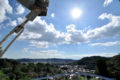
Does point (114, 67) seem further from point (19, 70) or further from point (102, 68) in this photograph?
point (19, 70)

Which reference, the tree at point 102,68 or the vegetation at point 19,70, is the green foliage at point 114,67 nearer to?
the tree at point 102,68

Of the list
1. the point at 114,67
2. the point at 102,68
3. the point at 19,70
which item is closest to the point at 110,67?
the point at 114,67

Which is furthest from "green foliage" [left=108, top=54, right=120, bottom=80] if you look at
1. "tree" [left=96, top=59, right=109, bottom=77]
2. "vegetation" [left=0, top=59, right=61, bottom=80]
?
"vegetation" [left=0, top=59, right=61, bottom=80]

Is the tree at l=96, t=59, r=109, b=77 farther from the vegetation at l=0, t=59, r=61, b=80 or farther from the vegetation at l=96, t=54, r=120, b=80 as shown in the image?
the vegetation at l=0, t=59, r=61, b=80

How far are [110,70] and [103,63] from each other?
1865mm

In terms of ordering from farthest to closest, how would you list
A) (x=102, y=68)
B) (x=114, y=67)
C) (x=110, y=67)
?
1. (x=102, y=68)
2. (x=110, y=67)
3. (x=114, y=67)

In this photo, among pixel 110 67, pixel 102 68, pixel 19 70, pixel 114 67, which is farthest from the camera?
pixel 19 70

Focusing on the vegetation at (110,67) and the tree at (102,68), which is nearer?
the vegetation at (110,67)

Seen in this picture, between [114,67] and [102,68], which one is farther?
[102,68]

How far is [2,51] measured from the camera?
2.40ft

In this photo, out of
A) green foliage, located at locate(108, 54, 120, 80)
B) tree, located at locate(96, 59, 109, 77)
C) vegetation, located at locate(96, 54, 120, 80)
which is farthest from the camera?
tree, located at locate(96, 59, 109, 77)

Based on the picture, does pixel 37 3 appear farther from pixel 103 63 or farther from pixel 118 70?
pixel 103 63

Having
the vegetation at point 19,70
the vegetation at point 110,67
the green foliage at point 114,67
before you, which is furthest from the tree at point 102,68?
the vegetation at point 19,70

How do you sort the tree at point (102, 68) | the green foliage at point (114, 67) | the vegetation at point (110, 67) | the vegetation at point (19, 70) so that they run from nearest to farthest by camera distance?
the green foliage at point (114, 67) → the vegetation at point (110, 67) → the vegetation at point (19, 70) → the tree at point (102, 68)
